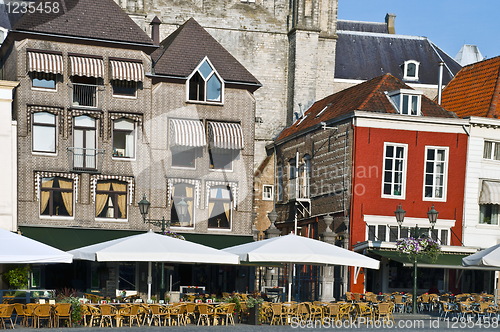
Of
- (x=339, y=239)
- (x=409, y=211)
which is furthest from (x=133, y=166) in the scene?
(x=409, y=211)

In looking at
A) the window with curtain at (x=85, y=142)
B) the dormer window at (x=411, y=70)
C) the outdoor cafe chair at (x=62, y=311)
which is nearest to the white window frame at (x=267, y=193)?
the dormer window at (x=411, y=70)

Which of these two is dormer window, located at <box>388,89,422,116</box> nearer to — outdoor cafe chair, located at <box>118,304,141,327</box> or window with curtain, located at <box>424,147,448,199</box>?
window with curtain, located at <box>424,147,448,199</box>

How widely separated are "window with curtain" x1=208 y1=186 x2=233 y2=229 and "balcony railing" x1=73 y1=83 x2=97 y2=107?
629 centimetres

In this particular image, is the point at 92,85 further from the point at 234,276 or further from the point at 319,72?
the point at 319,72

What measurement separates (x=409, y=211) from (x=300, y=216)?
21.1 feet

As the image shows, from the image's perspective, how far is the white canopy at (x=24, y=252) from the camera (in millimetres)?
24703

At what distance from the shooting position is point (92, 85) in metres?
39.7

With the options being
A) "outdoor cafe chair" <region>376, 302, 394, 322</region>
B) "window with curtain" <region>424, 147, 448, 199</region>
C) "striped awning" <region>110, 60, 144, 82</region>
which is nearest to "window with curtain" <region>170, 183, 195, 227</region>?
"striped awning" <region>110, 60, 144, 82</region>

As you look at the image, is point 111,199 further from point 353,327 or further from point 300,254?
point 353,327

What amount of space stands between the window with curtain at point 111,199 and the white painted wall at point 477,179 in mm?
14872

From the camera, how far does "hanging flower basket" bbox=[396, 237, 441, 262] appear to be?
34875mm

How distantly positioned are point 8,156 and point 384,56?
2634 centimetres

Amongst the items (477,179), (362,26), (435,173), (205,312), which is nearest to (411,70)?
(362,26)

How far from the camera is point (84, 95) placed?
39.8 meters
